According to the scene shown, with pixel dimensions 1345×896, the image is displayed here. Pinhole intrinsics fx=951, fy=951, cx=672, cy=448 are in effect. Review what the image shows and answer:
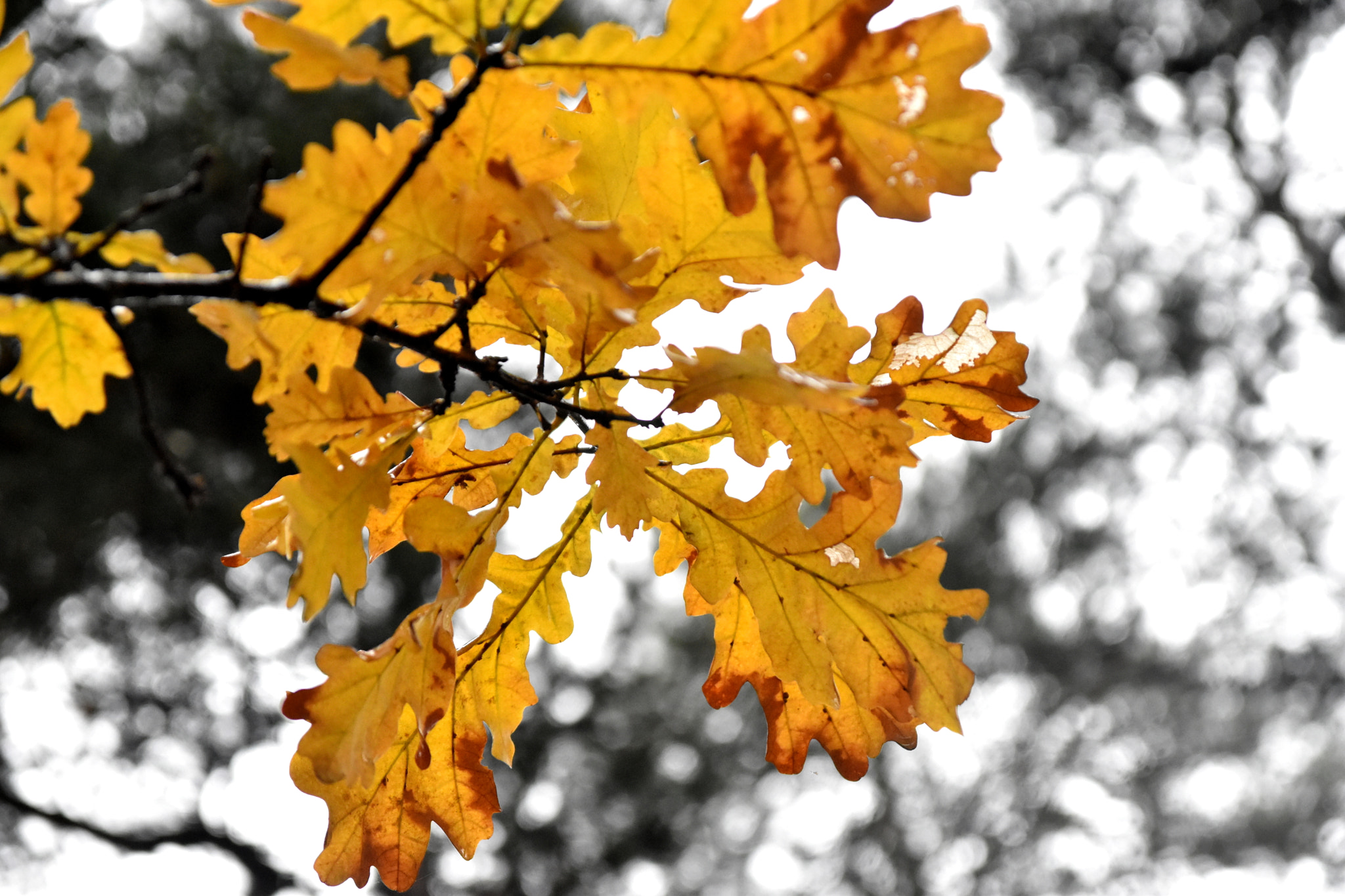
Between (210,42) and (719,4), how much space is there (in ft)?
14.4

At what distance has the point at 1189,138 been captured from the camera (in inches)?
196

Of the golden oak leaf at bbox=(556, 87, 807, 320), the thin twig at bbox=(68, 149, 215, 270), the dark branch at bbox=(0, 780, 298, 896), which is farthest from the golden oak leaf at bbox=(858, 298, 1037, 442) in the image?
the dark branch at bbox=(0, 780, 298, 896)

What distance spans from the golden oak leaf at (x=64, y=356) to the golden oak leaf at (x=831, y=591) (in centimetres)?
40

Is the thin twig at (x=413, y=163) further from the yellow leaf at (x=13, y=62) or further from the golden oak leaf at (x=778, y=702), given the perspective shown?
the golden oak leaf at (x=778, y=702)

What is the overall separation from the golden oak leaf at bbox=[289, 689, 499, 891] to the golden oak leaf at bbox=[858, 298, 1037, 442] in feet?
1.34

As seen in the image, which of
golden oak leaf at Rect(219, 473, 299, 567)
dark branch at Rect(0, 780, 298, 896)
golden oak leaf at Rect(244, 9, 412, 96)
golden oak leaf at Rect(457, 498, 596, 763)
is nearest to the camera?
golden oak leaf at Rect(244, 9, 412, 96)

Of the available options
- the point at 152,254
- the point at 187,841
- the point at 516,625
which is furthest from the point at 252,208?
the point at 187,841

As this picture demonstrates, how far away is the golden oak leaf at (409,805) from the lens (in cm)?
69

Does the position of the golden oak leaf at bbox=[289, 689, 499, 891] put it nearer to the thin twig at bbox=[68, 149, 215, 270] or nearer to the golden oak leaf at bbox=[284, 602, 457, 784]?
the golden oak leaf at bbox=[284, 602, 457, 784]

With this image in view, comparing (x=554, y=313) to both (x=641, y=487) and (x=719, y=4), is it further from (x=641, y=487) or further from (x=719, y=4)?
(x=719, y=4)

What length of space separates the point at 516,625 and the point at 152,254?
37cm

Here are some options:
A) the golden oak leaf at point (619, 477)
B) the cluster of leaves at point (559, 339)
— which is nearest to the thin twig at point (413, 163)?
the cluster of leaves at point (559, 339)

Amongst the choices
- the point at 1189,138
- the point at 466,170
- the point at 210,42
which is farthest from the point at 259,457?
the point at 1189,138

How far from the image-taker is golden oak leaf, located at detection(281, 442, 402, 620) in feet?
1.62
